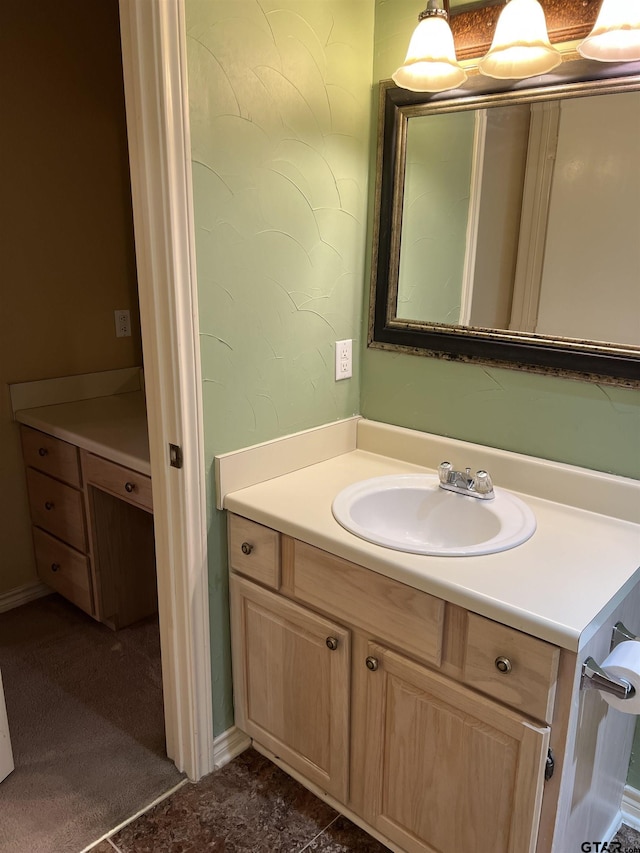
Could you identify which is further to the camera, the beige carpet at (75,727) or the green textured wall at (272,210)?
the beige carpet at (75,727)

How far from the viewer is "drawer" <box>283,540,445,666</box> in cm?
132

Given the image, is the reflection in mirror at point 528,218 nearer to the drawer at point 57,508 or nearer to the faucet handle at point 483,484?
the faucet handle at point 483,484

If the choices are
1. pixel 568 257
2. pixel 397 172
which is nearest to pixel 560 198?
pixel 568 257

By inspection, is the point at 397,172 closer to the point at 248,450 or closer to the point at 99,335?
the point at 248,450

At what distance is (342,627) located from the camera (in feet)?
4.96

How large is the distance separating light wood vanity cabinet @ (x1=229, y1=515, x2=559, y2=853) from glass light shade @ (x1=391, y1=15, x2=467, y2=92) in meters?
1.13

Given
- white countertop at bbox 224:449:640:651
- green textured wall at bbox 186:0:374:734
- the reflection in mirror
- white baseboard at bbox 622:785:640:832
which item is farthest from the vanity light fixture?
white baseboard at bbox 622:785:640:832

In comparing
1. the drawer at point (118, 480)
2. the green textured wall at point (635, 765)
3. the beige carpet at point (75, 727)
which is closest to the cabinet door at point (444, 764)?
the green textured wall at point (635, 765)

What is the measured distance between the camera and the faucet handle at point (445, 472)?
167 centimetres

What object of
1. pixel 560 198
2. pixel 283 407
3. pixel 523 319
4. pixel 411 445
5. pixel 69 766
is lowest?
pixel 69 766

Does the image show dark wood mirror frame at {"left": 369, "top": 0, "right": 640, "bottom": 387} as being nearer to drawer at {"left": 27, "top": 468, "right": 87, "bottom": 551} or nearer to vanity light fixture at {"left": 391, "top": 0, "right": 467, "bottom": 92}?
vanity light fixture at {"left": 391, "top": 0, "right": 467, "bottom": 92}

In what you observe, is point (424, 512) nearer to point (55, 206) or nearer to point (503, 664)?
point (503, 664)

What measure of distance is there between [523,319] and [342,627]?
0.87 m

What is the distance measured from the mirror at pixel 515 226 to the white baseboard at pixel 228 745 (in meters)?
1.22
